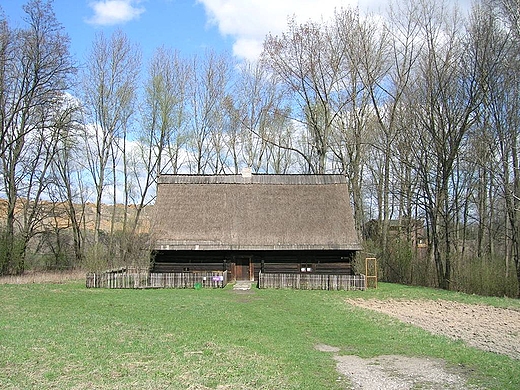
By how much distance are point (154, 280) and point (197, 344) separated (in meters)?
15.2

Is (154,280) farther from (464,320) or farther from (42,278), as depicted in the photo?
(464,320)

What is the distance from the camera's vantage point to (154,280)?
26500 millimetres

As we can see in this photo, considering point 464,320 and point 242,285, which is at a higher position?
point 242,285

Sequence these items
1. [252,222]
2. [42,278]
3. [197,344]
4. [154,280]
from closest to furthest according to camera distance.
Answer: [197,344] → [154,280] → [42,278] → [252,222]

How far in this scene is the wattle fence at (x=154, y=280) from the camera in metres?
26.2

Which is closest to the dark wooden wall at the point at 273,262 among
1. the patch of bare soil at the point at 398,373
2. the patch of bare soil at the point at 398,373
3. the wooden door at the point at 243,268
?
the wooden door at the point at 243,268

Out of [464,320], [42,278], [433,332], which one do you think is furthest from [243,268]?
[433,332]

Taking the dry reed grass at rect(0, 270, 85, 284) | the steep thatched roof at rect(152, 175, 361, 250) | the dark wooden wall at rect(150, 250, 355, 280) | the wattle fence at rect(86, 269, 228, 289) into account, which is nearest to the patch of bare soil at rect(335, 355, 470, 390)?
the wattle fence at rect(86, 269, 228, 289)

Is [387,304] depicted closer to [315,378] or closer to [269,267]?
[269,267]

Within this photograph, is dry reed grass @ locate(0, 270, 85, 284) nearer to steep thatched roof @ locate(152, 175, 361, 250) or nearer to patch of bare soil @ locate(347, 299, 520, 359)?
steep thatched roof @ locate(152, 175, 361, 250)

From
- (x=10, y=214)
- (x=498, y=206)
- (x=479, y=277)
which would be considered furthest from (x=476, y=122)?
(x=10, y=214)

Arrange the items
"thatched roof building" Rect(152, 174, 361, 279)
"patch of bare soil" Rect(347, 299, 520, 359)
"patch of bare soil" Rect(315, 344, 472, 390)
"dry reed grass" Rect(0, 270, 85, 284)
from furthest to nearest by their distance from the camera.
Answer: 1. "thatched roof building" Rect(152, 174, 361, 279)
2. "dry reed grass" Rect(0, 270, 85, 284)
3. "patch of bare soil" Rect(347, 299, 520, 359)
4. "patch of bare soil" Rect(315, 344, 472, 390)

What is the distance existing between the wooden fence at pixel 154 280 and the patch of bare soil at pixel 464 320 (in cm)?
811

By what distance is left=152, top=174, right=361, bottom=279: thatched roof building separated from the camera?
29797mm
